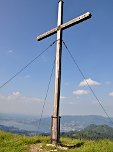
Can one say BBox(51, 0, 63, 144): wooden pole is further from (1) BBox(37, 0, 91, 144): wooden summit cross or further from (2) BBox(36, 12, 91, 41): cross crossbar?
(2) BBox(36, 12, 91, 41): cross crossbar

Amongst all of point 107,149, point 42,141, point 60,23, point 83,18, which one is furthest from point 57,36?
point 107,149

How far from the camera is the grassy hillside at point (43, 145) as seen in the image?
35.7 ft

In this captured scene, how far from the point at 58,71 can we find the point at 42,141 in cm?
382

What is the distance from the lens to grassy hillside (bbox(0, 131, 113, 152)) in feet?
35.7

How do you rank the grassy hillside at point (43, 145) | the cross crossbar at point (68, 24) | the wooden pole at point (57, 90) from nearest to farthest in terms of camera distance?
the grassy hillside at point (43, 145) < the wooden pole at point (57, 90) < the cross crossbar at point (68, 24)

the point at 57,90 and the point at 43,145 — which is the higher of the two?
the point at 57,90

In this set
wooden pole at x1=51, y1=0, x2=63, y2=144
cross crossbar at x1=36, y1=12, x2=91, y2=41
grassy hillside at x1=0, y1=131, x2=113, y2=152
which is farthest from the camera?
cross crossbar at x1=36, y1=12, x2=91, y2=41

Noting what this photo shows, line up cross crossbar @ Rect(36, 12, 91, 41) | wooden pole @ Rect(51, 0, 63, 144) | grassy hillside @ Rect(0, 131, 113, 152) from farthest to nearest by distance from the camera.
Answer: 1. cross crossbar @ Rect(36, 12, 91, 41)
2. wooden pole @ Rect(51, 0, 63, 144)
3. grassy hillside @ Rect(0, 131, 113, 152)

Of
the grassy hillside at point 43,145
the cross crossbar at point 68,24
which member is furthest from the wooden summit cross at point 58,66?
the grassy hillside at point 43,145

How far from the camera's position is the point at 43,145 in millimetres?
12258

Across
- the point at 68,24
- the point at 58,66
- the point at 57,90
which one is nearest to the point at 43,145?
the point at 57,90

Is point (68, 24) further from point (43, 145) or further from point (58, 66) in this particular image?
point (43, 145)

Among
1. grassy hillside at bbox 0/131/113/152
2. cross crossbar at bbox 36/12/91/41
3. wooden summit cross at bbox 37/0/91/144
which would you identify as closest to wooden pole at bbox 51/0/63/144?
wooden summit cross at bbox 37/0/91/144

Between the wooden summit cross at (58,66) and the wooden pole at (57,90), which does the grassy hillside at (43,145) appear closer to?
the wooden pole at (57,90)
